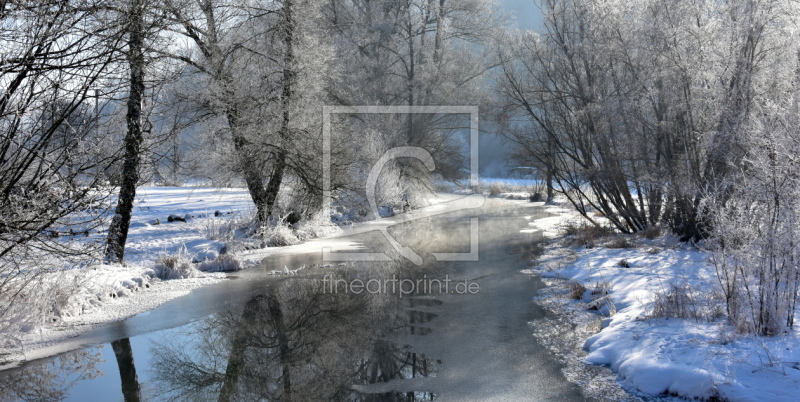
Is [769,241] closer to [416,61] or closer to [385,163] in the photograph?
[385,163]

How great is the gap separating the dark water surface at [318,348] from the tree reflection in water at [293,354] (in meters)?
0.01

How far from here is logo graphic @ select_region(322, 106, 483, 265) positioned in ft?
38.9

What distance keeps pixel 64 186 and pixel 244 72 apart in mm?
9257

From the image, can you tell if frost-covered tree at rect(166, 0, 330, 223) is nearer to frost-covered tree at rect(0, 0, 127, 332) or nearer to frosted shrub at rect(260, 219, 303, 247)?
frosted shrub at rect(260, 219, 303, 247)

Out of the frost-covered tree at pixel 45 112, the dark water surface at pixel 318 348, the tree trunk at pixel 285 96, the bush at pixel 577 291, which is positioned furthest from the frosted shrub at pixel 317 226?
the frost-covered tree at pixel 45 112

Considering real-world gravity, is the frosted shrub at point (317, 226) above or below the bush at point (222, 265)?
above

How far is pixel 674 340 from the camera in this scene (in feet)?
16.9

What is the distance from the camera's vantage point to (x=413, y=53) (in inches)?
998

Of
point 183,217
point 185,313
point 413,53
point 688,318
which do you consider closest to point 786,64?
point 688,318

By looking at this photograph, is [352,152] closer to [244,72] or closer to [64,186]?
[244,72]

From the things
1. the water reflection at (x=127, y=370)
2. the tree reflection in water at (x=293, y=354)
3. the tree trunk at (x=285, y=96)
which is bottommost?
the water reflection at (x=127, y=370)

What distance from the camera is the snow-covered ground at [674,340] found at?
429 centimetres

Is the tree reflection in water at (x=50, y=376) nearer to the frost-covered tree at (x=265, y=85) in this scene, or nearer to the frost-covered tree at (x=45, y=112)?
the frost-covered tree at (x=45, y=112)

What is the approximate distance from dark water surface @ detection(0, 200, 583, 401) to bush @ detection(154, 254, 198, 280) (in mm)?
974
